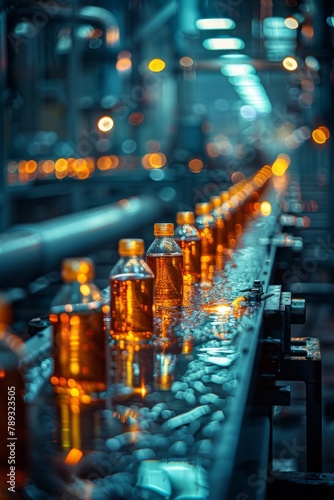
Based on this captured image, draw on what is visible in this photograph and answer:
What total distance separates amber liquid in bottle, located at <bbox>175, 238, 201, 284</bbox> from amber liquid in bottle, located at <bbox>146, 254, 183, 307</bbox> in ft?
1.60

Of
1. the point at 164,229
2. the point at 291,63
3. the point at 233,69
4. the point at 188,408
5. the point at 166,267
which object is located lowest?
the point at 188,408

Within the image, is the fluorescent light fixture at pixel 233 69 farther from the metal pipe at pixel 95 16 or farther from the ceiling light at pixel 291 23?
the ceiling light at pixel 291 23

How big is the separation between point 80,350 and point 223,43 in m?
10.3

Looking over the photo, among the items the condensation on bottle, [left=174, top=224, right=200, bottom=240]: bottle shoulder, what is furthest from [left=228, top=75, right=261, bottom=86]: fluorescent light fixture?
the condensation on bottle

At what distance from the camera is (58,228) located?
5.38m

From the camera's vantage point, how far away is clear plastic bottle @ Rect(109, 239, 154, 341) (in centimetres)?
201

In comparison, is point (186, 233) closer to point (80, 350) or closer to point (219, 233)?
point (219, 233)

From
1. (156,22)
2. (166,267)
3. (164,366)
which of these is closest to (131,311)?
(164,366)

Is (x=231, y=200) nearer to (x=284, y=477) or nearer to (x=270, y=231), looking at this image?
(x=270, y=231)

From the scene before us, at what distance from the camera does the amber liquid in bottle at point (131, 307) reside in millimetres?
2020

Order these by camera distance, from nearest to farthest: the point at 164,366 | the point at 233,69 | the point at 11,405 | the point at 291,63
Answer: the point at 11,405 < the point at 164,366 < the point at 291,63 < the point at 233,69

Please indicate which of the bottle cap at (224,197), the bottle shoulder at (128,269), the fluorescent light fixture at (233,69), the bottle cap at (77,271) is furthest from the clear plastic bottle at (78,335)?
the fluorescent light fixture at (233,69)

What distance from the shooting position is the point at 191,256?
3.12 m

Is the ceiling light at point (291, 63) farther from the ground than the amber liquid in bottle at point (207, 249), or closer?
farther from the ground
